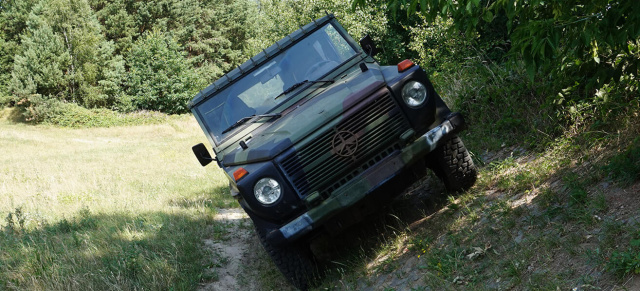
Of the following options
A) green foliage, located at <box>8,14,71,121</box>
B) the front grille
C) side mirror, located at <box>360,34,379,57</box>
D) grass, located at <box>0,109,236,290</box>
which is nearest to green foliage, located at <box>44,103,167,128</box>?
green foliage, located at <box>8,14,71,121</box>

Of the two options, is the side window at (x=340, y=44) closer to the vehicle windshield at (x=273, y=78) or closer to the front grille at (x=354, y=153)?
the vehicle windshield at (x=273, y=78)

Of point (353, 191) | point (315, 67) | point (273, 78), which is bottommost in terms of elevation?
point (353, 191)

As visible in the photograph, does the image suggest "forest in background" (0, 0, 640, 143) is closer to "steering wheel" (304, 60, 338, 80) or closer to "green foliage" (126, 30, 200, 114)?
"green foliage" (126, 30, 200, 114)

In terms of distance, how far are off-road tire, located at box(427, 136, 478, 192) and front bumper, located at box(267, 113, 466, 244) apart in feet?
1.85

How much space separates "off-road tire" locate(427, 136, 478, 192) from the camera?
440 centimetres

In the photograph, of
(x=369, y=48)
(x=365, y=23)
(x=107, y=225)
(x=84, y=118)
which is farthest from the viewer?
(x=84, y=118)

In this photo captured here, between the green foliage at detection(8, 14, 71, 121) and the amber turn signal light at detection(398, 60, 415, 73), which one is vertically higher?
the green foliage at detection(8, 14, 71, 121)

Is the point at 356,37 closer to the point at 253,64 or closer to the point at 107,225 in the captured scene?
the point at 107,225

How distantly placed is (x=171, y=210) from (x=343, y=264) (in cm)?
379

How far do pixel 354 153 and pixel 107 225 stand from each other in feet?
13.6

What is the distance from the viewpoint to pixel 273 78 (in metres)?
5.02

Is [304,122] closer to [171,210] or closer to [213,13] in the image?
[171,210]

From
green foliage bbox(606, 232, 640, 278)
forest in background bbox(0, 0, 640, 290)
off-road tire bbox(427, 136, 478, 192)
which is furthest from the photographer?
off-road tire bbox(427, 136, 478, 192)

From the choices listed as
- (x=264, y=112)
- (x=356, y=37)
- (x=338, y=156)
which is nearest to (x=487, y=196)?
(x=338, y=156)
